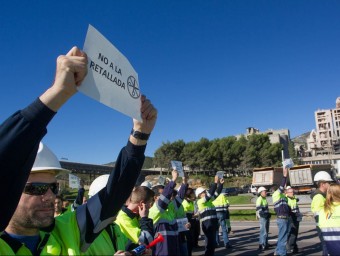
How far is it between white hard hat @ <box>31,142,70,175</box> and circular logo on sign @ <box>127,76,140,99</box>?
68 centimetres

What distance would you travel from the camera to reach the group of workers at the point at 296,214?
14.6ft

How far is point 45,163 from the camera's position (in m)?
2.08

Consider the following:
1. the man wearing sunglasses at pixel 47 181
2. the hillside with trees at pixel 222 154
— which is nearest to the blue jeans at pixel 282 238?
the man wearing sunglasses at pixel 47 181

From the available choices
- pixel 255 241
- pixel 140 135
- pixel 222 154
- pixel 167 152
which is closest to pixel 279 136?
pixel 222 154

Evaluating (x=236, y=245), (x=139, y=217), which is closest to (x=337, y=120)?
(x=236, y=245)

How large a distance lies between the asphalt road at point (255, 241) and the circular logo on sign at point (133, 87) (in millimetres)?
10464

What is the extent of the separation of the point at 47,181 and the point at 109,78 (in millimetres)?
816

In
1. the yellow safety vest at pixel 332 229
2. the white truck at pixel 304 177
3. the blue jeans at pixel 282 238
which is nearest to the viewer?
the yellow safety vest at pixel 332 229

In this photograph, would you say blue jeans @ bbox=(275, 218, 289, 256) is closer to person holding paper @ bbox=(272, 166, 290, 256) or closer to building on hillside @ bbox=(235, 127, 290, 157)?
person holding paper @ bbox=(272, 166, 290, 256)

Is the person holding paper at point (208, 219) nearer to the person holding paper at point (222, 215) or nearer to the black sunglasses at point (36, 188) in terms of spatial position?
the person holding paper at point (222, 215)

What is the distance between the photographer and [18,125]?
1258mm

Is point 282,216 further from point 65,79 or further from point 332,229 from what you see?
point 65,79

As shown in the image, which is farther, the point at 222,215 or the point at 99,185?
the point at 222,215

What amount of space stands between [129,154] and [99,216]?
1.39 ft
